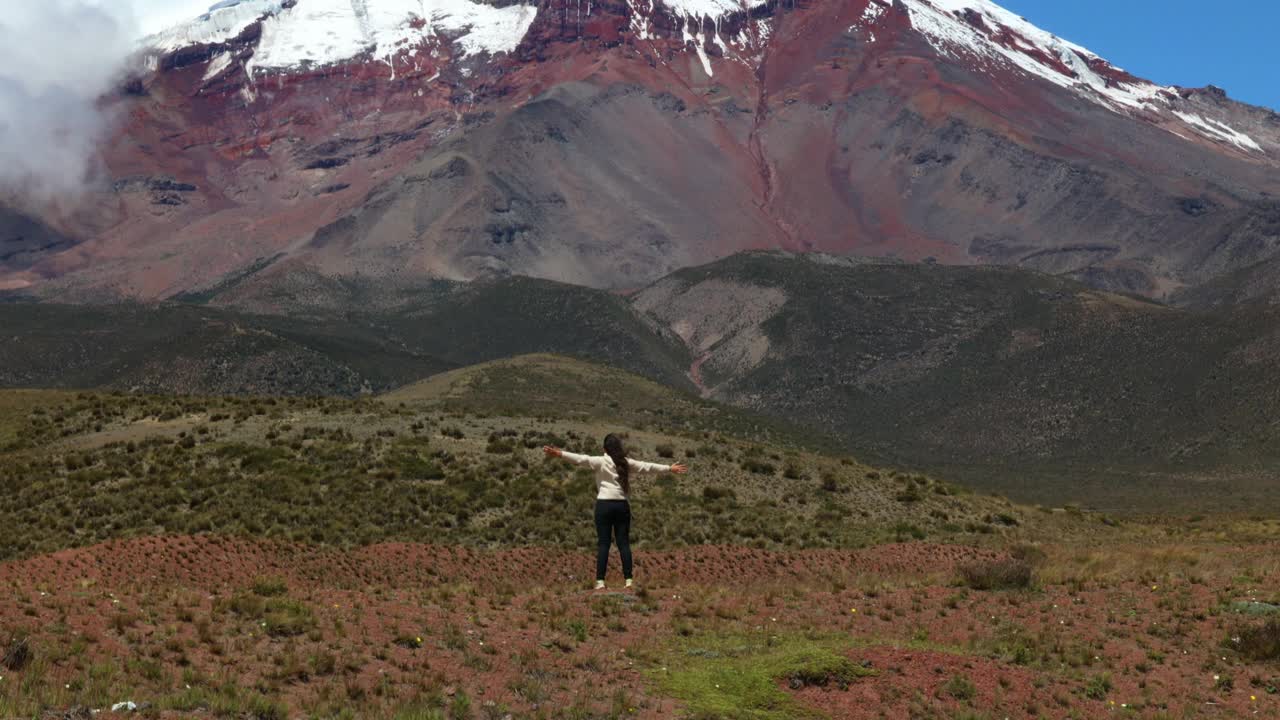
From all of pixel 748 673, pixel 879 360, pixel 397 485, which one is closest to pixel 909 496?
pixel 397 485


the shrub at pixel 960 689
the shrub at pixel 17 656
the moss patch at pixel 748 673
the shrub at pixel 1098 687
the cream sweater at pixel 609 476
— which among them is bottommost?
the shrub at pixel 1098 687

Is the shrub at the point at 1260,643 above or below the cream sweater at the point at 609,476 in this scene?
below

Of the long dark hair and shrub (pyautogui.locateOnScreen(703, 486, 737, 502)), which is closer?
the long dark hair

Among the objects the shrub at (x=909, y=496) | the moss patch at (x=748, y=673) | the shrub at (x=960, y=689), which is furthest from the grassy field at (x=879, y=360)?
the shrub at (x=960, y=689)

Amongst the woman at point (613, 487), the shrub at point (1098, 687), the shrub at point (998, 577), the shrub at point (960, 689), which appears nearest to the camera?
the shrub at point (960, 689)

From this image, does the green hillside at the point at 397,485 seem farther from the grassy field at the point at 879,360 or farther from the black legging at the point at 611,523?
the grassy field at the point at 879,360

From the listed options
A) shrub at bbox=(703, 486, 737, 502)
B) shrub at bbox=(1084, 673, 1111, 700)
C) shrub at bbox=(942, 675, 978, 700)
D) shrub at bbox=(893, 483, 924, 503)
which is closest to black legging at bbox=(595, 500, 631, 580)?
shrub at bbox=(942, 675, 978, 700)

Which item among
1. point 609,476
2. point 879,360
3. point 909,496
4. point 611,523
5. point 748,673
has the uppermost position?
point 879,360

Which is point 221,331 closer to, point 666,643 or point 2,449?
point 2,449

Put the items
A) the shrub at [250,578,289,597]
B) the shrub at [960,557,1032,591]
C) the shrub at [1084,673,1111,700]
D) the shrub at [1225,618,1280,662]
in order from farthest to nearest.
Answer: the shrub at [960,557,1032,591]
the shrub at [250,578,289,597]
the shrub at [1225,618,1280,662]
the shrub at [1084,673,1111,700]

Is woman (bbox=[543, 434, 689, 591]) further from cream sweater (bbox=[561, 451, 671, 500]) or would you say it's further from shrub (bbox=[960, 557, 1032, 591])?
shrub (bbox=[960, 557, 1032, 591])

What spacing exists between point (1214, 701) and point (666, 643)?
691 cm

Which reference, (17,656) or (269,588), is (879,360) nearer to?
(269,588)

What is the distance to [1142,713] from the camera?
1509 cm
